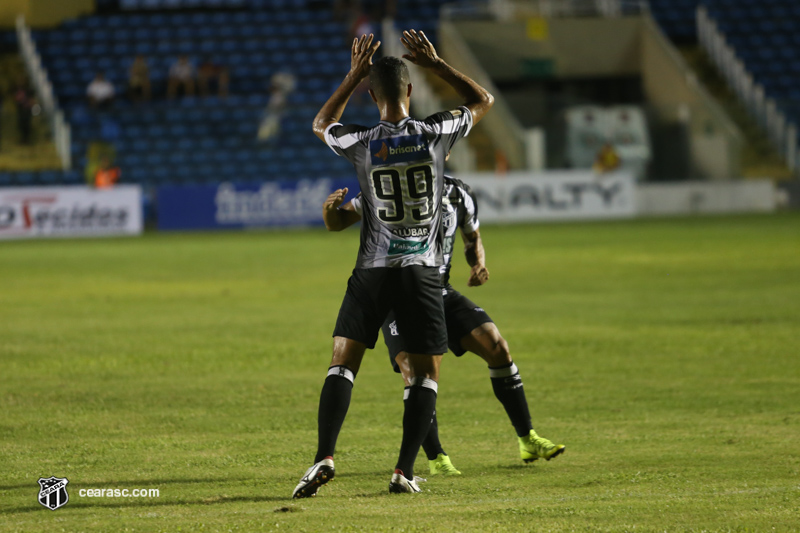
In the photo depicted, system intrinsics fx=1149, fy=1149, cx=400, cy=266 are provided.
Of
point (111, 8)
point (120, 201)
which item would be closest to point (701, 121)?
point (120, 201)

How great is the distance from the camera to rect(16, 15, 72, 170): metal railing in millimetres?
33344

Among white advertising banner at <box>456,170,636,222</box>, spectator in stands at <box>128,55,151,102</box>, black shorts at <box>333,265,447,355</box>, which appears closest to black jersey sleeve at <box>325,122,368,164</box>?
black shorts at <box>333,265,447,355</box>

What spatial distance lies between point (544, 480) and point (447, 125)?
6.12 ft

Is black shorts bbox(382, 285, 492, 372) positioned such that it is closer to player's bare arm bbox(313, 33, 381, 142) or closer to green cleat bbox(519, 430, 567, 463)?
green cleat bbox(519, 430, 567, 463)

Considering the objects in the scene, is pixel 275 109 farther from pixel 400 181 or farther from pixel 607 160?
pixel 400 181

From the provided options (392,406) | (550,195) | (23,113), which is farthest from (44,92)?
(392,406)

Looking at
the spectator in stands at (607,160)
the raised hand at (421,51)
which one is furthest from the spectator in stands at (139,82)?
the raised hand at (421,51)

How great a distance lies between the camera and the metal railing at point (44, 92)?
109 ft

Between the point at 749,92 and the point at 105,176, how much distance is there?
2171 cm

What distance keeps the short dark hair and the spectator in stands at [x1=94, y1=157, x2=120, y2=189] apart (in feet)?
87.1

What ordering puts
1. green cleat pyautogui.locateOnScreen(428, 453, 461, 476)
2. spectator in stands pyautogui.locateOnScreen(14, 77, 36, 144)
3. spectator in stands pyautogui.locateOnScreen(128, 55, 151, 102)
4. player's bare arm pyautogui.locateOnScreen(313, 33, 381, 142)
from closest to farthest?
player's bare arm pyautogui.locateOnScreen(313, 33, 381, 142) < green cleat pyautogui.locateOnScreen(428, 453, 461, 476) < spectator in stands pyautogui.locateOnScreen(14, 77, 36, 144) < spectator in stands pyautogui.locateOnScreen(128, 55, 151, 102)

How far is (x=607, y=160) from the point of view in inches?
1399

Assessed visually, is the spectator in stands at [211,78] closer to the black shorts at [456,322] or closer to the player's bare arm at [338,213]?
the black shorts at [456,322]

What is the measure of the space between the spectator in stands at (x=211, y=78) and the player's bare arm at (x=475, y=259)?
30889 millimetres
